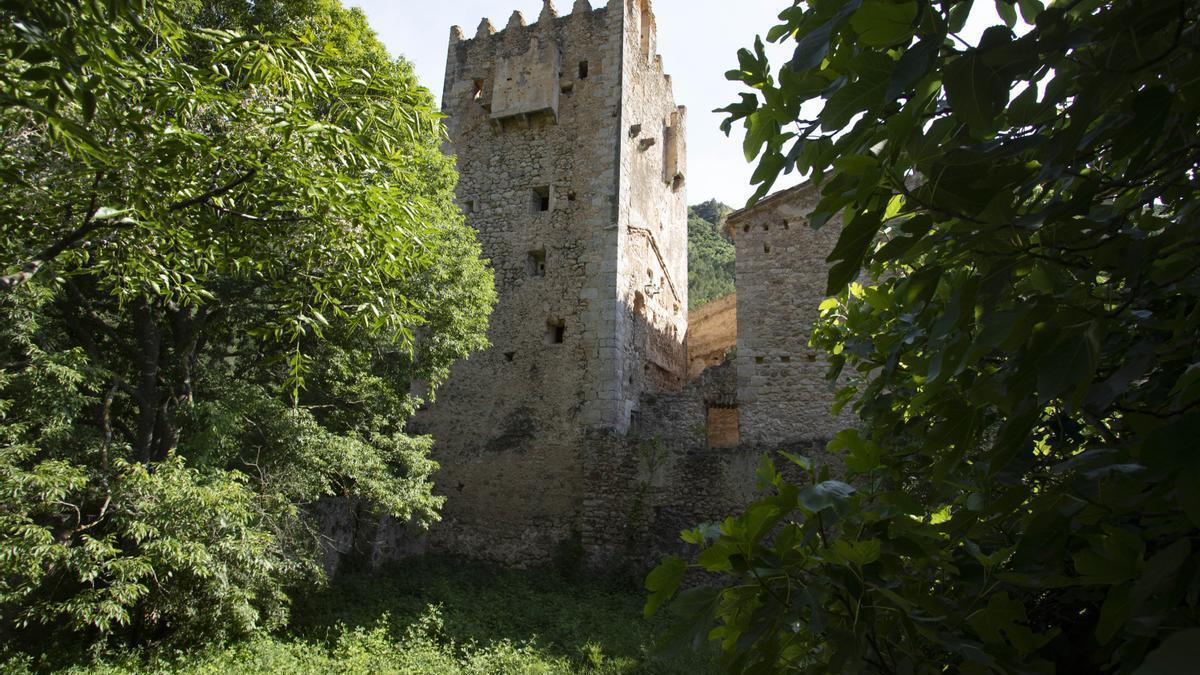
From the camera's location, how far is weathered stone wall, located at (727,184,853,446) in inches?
459

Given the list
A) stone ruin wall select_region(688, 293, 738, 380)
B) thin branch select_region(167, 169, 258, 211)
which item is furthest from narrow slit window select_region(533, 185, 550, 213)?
thin branch select_region(167, 169, 258, 211)

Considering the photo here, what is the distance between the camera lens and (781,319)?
12.1 meters

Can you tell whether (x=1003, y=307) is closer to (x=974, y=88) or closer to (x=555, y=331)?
(x=974, y=88)

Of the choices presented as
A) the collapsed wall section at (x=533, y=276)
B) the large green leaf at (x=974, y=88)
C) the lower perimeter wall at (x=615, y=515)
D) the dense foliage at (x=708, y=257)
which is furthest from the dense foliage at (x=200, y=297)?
the dense foliage at (x=708, y=257)

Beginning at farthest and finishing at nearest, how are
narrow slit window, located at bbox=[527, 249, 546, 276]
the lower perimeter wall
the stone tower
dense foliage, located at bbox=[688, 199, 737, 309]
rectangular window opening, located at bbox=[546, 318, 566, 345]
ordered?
dense foliage, located at bbox=[688, 199, 737, 309], narrow slit window, located at bbox=[527, 249, 546, 276], rectangular window opening, located at bbox=[546, 318, 566, 345], the stone tower, the lower perimeter wall

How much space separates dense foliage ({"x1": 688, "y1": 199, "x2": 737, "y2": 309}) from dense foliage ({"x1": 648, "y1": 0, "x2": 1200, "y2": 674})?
24276mm

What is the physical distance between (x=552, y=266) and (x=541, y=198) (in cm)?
168

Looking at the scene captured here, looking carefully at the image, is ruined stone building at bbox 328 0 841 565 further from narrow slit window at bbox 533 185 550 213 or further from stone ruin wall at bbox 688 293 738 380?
stone ruin wall at bbox 688 293 738 380

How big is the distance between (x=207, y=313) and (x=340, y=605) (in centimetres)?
414

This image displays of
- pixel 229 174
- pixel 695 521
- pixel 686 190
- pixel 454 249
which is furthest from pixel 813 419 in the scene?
pixel 229 174

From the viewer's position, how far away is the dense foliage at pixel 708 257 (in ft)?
95.3

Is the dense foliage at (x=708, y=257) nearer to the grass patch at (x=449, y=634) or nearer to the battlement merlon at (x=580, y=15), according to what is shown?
the battlement merlon at (x=580, y=15)

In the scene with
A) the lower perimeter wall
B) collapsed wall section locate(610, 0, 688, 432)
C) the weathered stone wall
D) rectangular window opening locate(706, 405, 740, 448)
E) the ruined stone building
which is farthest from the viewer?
rectangular window opening locate(706, 405, 740, 448)

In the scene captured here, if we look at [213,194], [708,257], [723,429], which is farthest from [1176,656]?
[708,257]
